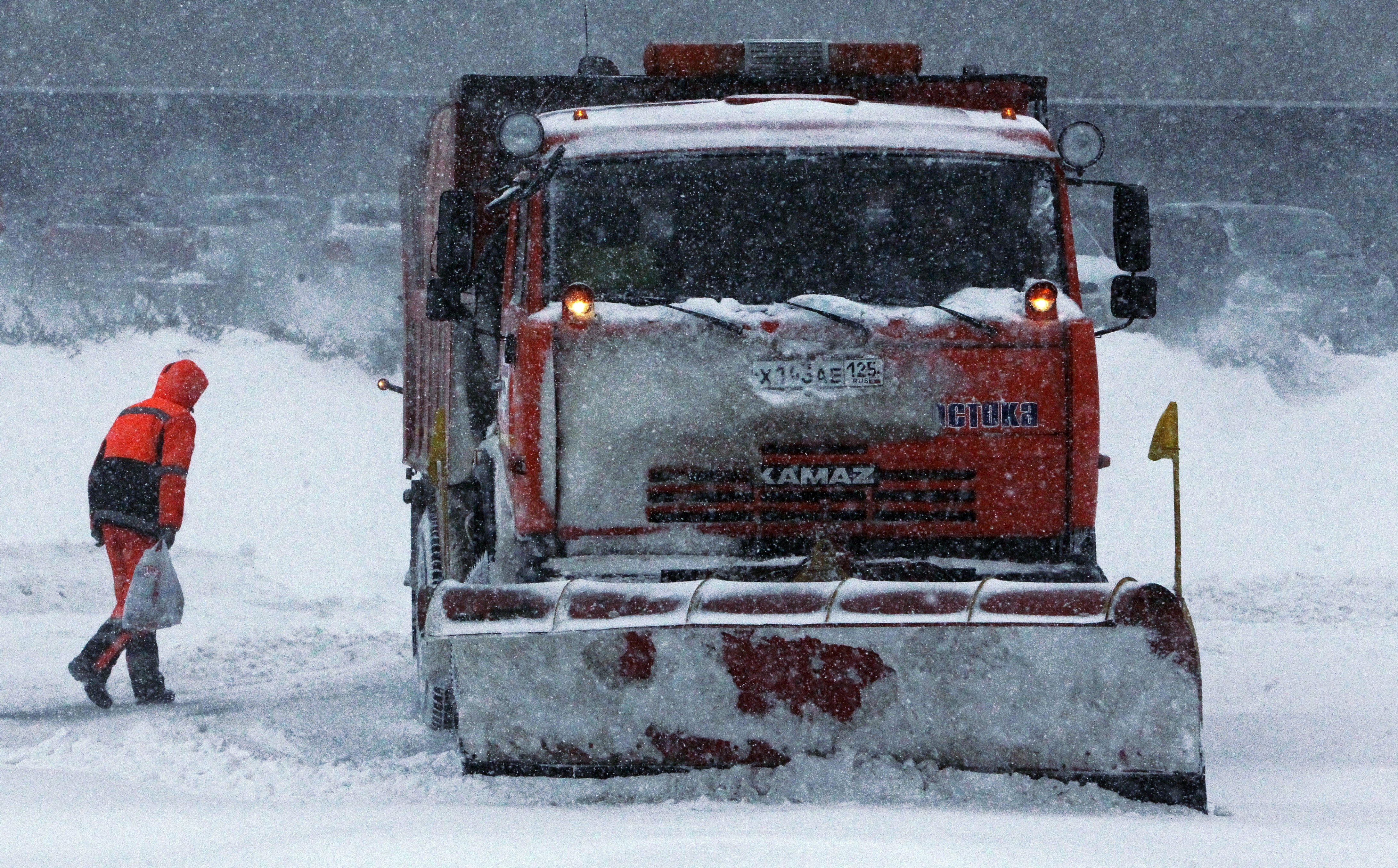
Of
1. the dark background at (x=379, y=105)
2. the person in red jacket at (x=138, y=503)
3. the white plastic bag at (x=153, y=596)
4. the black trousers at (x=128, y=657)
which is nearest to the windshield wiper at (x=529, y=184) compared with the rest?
the person in red jacket at (x=138, y=503)

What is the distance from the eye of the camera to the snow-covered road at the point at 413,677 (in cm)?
421

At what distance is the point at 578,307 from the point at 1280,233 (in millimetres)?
16915

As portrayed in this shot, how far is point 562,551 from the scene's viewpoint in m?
5.78

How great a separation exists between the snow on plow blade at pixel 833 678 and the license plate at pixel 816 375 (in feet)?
2.94

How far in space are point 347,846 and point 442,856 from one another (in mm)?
257

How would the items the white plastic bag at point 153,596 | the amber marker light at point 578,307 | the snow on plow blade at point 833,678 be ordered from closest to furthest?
the snow on plow blade at point 833,678 → the amber marker light at point 578,307 → the white plastic bag at point 153,596

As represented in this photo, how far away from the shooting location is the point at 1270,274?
805 inches

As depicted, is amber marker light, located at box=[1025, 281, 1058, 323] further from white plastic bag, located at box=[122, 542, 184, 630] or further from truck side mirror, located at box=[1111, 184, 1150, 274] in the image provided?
white plastic bag, located at box=[122, 542, 184, 630]

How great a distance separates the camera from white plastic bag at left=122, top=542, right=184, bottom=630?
7758mm

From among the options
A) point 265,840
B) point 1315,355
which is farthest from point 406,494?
point 1315,355

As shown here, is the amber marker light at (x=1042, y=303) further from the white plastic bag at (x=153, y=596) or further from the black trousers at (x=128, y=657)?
the black trousers at (x=128, y=657)

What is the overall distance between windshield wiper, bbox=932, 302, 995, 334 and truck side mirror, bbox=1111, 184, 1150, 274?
0.95 m

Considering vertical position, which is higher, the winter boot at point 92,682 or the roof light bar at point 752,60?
the roof light bar at point 752,60

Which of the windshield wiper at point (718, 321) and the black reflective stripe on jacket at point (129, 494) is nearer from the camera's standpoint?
the windshield wiper at point (718, 321)
